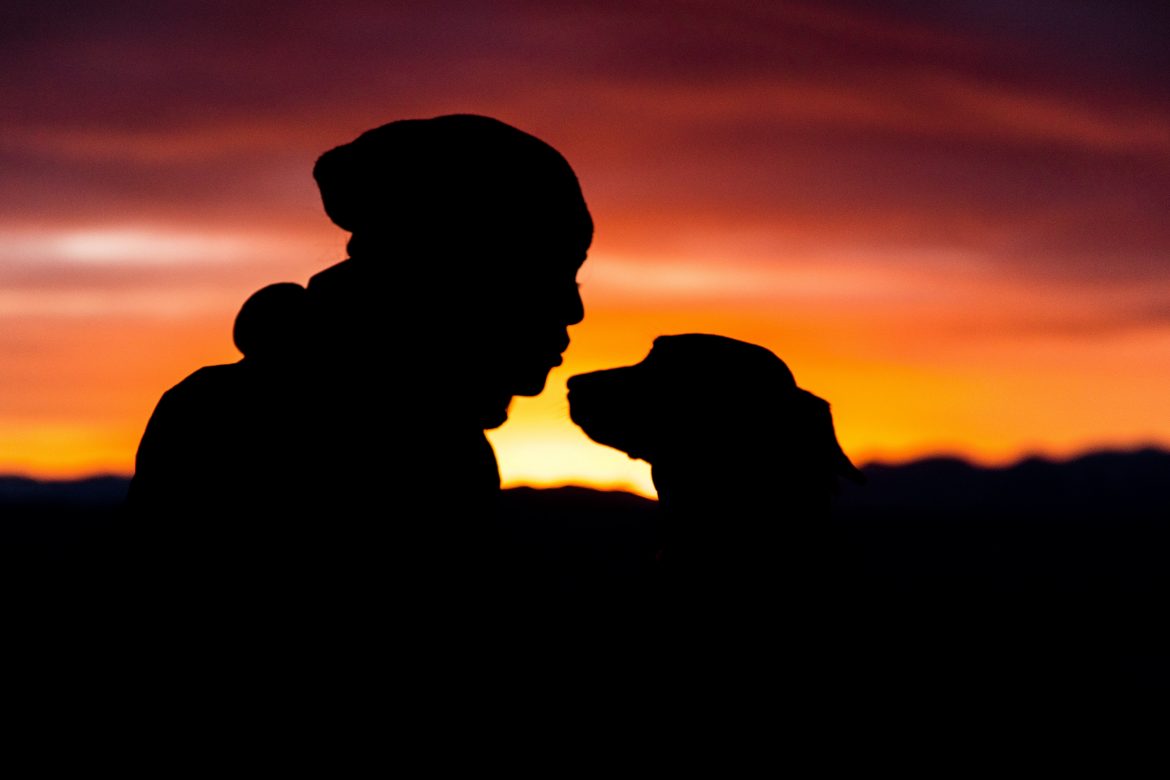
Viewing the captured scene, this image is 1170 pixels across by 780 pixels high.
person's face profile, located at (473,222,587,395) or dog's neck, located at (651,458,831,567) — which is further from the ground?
person's face profile, located at (473,222,587,395)

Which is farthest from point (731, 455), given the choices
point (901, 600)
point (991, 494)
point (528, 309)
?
point (991, 494)

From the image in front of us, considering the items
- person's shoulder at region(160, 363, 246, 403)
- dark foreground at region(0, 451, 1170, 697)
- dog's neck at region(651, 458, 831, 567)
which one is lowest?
dark foreground at region(0, 451, 1170, 697)

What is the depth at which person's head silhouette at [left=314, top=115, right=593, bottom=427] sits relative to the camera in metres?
4.20

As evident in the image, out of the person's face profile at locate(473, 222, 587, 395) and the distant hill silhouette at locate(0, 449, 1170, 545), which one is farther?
the distant hill silhouette at locate(0, 449, 1170, 545)

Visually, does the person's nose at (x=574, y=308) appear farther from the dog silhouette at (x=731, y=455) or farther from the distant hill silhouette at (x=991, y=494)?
the distant hill silhouette at (x=991, y=494)

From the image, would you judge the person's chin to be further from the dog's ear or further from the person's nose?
the dog's ear

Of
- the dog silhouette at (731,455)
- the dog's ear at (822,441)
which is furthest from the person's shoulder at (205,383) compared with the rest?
the dog's ear at (822,441)

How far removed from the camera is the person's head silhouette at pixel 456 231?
13.8 feet

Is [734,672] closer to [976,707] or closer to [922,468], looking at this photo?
[976,707]

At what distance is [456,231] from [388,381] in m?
0.62

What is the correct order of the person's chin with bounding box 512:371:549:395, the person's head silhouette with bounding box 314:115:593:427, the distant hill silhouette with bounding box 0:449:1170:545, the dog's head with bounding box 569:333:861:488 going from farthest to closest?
the distant hill silhouette with bounding box 0:449:1170:545 < the dog's head with bounding box 569:333:861:488 < the person's chin with bounding box 512:371:549:395 < the person's head silhouette with bounding box 314:115:593:427

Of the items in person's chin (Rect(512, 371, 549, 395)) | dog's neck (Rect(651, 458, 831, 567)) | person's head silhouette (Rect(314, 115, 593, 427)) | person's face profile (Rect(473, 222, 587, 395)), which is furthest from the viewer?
dog's neck (Rect(651, 458, 831, 567))

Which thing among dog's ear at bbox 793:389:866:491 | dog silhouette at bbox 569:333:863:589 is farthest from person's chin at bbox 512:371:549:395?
dog's ear at bbox 793:389:866:491

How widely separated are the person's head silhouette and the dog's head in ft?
3.99
